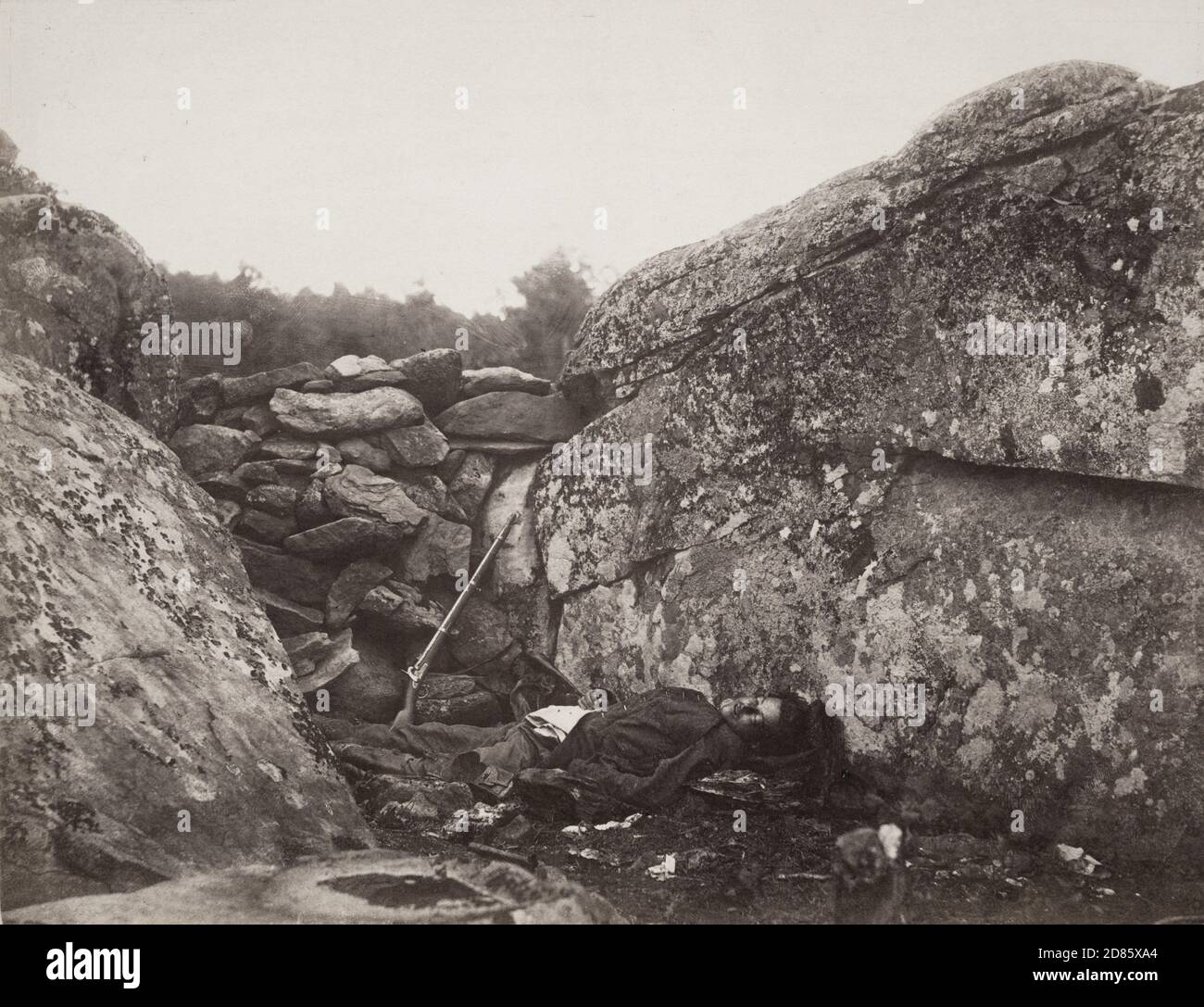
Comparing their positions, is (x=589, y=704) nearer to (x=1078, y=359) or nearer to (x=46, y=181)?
(x=1078, y=359)

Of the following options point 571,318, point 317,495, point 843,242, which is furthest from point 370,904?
point 571,318

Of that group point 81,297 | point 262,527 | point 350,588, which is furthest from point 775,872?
point 81,297

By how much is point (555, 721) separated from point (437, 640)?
1.51 metres

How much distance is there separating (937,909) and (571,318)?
9.61m

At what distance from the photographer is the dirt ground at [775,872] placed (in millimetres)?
4195

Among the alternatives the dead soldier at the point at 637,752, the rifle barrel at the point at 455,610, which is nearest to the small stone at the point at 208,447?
the rifle barrel at the point at 455,610

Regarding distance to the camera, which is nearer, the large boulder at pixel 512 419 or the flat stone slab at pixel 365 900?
the flat stone slab at pixel 365 900

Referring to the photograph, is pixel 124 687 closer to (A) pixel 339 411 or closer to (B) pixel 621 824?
(B) pixel 621 824

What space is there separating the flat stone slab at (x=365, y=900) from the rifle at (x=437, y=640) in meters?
3.10

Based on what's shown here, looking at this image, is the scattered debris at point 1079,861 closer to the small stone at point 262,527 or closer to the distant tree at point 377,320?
the small stone at point 262,527

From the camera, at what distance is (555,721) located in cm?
622

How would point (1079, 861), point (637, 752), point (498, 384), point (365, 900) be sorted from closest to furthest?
point (365, 900) → point (1079, 861) → point (637, 752) → point (498, 384)

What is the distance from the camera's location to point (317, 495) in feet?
23.9

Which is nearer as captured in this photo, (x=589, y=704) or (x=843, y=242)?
(x=843, y=242)
